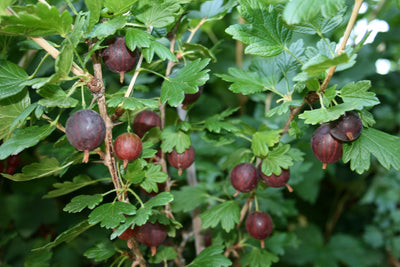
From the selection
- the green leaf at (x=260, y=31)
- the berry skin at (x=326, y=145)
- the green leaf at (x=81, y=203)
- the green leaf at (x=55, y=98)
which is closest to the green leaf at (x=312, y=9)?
the green leaf at (x=260, y=31)

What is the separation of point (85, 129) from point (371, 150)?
598 mm

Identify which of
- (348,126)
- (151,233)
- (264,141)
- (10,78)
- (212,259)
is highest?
(10,78)

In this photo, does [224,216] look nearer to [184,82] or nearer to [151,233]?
[151,233]

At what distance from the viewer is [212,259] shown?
3.05 ft

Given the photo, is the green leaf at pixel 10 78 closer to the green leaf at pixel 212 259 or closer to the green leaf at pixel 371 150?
the green leaf at pixel 212 259

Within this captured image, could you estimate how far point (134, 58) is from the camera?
82 cm

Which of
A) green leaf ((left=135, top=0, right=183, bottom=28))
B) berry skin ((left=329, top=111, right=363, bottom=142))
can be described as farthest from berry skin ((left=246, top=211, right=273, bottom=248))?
green leaf ((left=135, top=0, right=183, bottom=28))

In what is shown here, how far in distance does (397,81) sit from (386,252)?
101cm

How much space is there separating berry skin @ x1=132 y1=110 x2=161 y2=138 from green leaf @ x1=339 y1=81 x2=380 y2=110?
442 millimetres

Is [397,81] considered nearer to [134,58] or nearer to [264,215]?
[264,215]

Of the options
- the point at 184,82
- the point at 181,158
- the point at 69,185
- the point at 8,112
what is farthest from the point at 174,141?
the point at 8,112

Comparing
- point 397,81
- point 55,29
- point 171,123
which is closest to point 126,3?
point 55,29

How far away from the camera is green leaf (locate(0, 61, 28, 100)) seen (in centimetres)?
75

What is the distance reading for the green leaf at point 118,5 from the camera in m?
0.69
